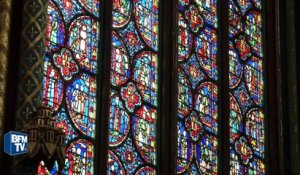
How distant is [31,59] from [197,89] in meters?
4.13

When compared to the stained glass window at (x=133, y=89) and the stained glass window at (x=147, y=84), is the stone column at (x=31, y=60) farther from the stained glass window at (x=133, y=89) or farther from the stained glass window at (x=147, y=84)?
the stained glass window at (x=133, y=89)

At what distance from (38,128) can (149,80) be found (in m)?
3.87

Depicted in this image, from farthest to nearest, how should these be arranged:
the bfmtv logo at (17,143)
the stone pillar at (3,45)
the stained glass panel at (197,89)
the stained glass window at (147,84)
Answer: the stained glass panel at (197,89) → the stained glass window at (147,84) → the stone pillar at (3,45) → the bfmtv logo at (17,143)

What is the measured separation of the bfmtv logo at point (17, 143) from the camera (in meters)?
11.5

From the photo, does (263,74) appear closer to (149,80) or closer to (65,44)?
(149,80)

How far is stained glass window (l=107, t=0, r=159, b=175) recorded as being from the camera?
14672 millimetres

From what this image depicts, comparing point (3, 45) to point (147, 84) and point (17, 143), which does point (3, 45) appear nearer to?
point (17, 143)

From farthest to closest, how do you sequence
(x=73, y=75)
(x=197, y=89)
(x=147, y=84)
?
(x=197, y=89) → (x=147, y=84) → (x=73, y=75)

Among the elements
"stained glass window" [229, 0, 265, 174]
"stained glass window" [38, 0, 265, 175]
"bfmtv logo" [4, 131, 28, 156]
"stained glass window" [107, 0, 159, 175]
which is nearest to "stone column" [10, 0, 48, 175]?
"bfmtv logo" [4, 131, 28, 156]

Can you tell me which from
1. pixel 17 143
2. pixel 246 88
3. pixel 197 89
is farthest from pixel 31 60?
pixel 246 88

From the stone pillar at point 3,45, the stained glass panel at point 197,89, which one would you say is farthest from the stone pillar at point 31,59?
the stained glass panel at point 197,89

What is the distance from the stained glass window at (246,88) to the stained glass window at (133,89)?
1822 millimetres

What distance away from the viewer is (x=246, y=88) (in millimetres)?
17328

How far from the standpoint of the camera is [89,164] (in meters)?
14.2
